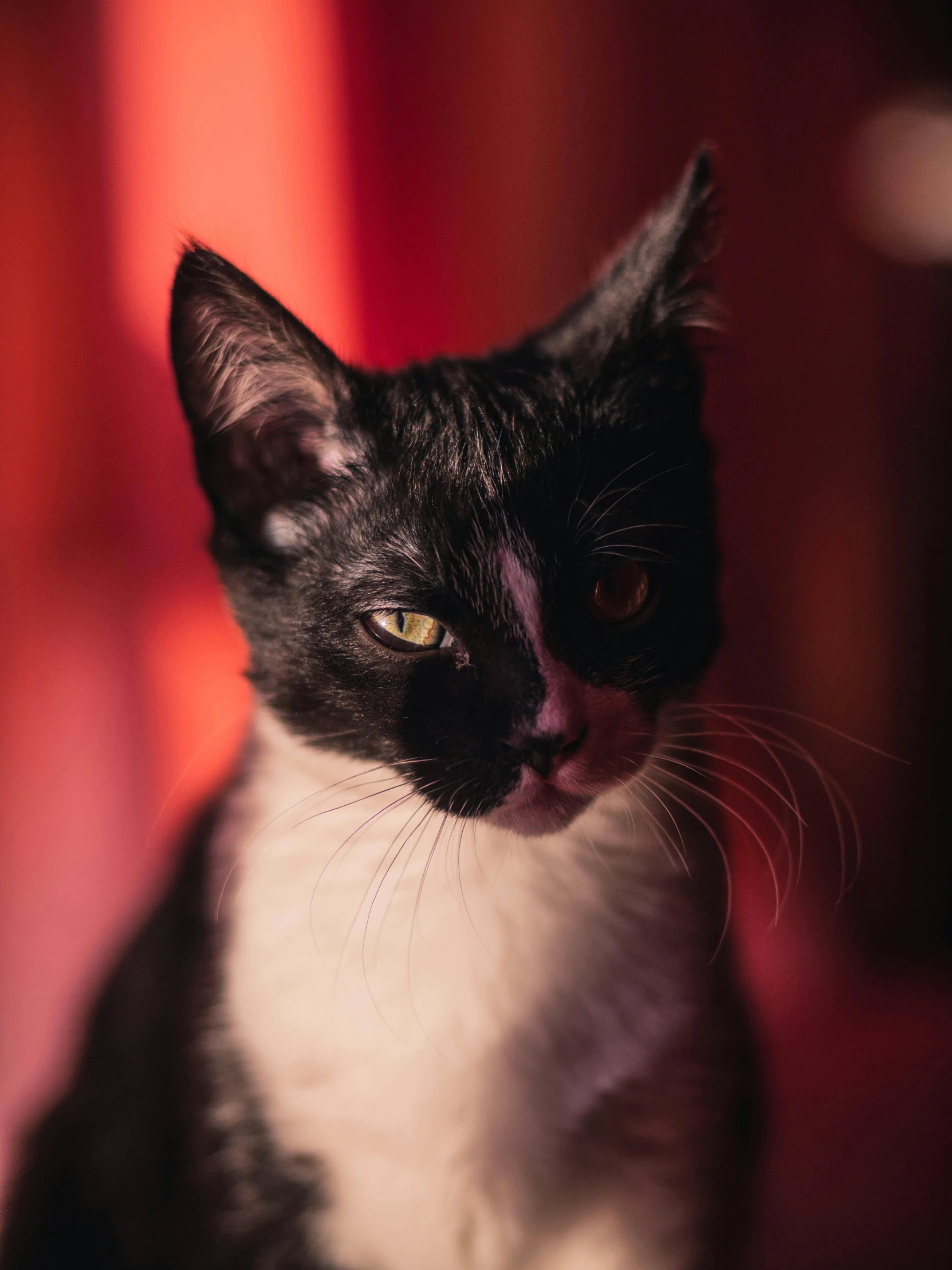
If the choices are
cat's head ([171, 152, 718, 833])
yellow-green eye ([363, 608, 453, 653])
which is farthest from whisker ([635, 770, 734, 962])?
yellow-green eye ([363, 608, 453, 653])

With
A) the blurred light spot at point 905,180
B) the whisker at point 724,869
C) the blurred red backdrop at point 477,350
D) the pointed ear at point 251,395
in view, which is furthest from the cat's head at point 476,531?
the blurred light spot at point 905,180

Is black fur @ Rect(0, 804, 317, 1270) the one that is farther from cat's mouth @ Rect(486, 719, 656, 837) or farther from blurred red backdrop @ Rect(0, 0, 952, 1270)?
cat's mouth @ Rect(486, 719, 656, 837)

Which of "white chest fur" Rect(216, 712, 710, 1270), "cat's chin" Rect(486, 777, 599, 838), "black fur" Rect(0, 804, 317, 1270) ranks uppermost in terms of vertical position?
"cat's chin" Rect(486, 777, 599, 838)

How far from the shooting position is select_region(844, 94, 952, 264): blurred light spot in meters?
1.26

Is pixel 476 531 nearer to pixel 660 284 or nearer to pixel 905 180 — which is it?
pixel 660 284

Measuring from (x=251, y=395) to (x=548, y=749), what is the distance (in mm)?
376

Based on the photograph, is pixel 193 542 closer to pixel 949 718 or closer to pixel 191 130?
pixel 191 130

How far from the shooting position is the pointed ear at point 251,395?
0.70m

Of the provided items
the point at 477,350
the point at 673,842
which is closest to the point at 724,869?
the point at 673,842

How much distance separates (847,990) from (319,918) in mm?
880

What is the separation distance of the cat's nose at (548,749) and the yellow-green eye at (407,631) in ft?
0.37

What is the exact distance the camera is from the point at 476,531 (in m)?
0.72

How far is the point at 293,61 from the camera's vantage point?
115 cm

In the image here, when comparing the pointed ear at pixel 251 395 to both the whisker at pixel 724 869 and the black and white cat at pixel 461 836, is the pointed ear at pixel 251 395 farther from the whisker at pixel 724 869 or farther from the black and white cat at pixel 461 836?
the whisker at pixel 724 869
